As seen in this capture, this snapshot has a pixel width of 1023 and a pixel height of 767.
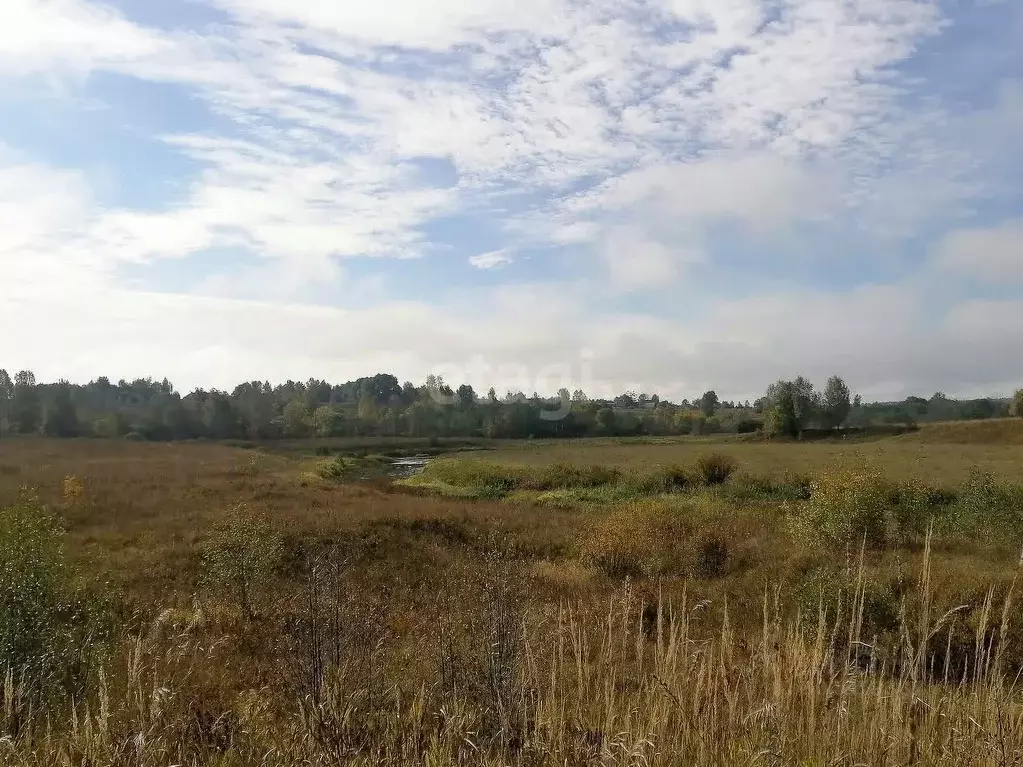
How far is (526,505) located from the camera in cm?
3650

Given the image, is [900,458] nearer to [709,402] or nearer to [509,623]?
[509,623]

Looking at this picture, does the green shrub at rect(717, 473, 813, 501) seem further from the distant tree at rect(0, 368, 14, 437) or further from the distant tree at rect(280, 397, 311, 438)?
the distant tree at rect(280, 397, 311, 438)

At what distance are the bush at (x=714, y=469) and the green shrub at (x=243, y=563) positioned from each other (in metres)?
31.1

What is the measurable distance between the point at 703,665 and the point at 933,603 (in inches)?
426

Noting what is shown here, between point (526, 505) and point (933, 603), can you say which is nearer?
point (933, 603)

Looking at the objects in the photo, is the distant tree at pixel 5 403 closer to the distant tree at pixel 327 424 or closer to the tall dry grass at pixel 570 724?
the distant tree at pixel 327 424

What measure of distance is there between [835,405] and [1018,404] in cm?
2069

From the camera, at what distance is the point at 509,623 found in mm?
6383

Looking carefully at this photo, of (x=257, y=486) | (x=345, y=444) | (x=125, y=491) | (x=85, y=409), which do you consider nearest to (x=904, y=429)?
(x=345, y=444)

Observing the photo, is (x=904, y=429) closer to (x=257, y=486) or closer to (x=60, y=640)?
(x=257, y=486)

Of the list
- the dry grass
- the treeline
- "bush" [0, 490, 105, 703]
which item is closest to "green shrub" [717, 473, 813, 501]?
the dry grass

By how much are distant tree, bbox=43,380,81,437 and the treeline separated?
0.11 m

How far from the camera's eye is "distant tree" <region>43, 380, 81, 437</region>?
7456cm

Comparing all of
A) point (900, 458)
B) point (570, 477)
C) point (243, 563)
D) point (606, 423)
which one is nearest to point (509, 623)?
point (243, 563)
